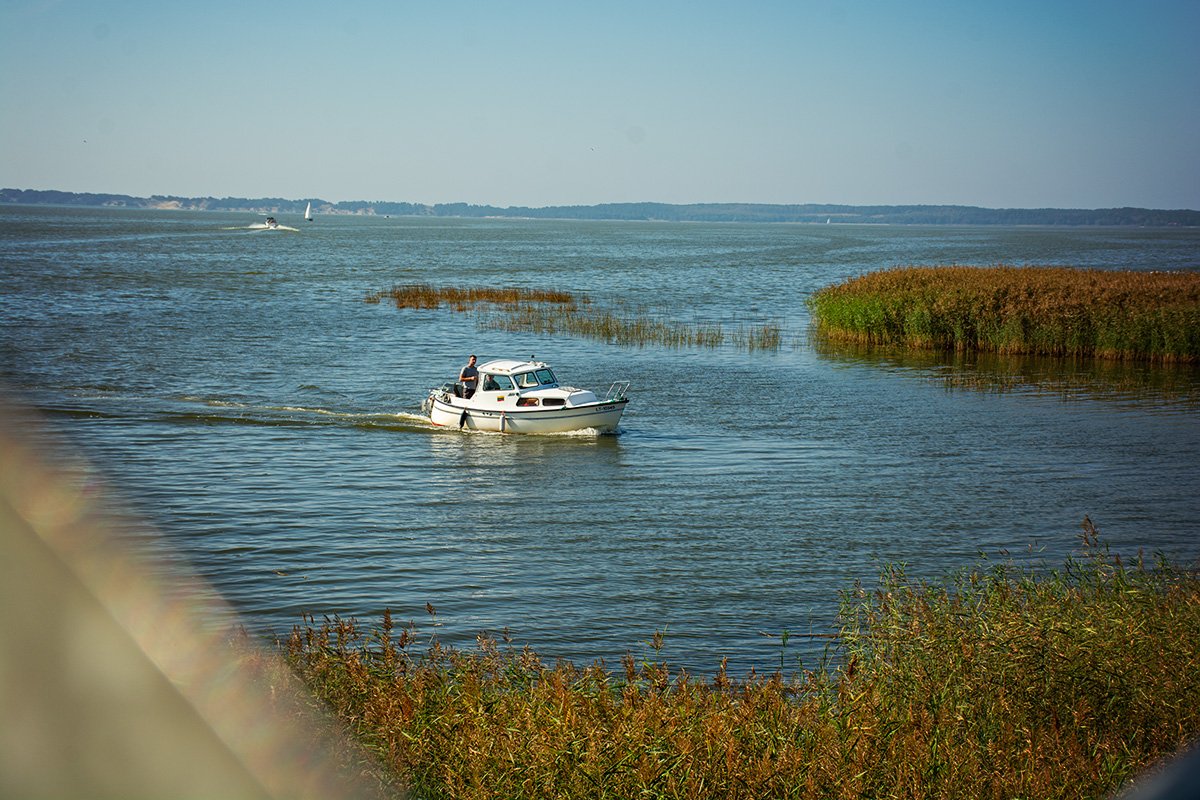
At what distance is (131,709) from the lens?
786 cm

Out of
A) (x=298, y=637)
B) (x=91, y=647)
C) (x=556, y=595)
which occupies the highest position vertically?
(x=91, y=647)

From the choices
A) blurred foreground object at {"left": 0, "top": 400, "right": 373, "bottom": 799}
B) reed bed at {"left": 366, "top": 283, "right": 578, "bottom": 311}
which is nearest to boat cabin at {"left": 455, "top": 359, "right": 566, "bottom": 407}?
blurred foreground object at {"left": 0, "top": 400, "right": 373, "bottom": 799}

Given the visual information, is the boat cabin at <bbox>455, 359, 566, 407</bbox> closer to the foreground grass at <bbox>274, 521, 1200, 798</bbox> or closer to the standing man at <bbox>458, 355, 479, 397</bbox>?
the standing man at <bbox>458, 355, 479, 397</bbox>

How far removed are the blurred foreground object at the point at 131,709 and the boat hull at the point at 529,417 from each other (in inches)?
799

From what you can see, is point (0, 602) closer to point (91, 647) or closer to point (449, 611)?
point (91, 647)

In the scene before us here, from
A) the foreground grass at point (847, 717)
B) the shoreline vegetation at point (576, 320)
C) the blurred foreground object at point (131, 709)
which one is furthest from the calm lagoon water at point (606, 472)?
the blurred foreground object at point (131, 709)

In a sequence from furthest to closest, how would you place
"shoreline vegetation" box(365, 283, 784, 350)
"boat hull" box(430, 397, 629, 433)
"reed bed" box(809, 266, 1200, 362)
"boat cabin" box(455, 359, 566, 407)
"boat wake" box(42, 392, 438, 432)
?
"shoreline vegetation" box(365, 283, 784, 350) → "reed bed" box(809, 266, 1200, 362) → "boat wake" box(42, 392, 438, 432) → "boat cabin" box(455, 359, 566, 407) → "boat hull" box(430, 397, 629, 433)

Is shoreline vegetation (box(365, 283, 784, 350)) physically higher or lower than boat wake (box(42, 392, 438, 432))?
higher

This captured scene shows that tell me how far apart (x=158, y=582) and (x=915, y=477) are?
57.0 ft

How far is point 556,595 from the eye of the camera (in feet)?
60.7

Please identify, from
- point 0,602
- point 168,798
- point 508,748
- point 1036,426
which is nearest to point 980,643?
point 508,748

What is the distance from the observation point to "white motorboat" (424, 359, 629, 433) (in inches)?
1282

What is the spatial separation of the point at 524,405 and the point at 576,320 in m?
26.6

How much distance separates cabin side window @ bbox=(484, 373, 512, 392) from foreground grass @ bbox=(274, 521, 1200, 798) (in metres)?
21.1
